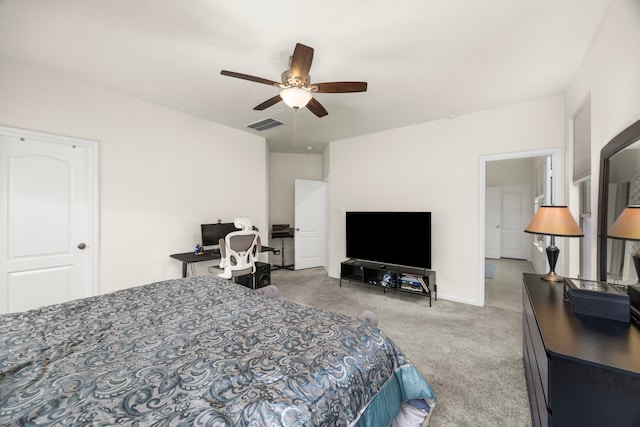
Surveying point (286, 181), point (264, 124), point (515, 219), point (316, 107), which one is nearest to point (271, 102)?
point (316, 107)

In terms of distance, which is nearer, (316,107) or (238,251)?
(316,107)

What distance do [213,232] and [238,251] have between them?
974 mm

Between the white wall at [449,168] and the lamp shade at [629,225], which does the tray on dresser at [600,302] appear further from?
the white wall at [449,168]

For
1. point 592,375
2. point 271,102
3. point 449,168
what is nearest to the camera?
point 592,375

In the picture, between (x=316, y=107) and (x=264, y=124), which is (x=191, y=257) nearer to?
(x=264, y=124)

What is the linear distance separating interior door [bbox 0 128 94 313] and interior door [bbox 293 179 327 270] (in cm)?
344

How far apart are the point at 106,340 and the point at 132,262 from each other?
7.64 ft

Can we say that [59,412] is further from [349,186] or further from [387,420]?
[349,186]

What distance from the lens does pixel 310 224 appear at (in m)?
5.69

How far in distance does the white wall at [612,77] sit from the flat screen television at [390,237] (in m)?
1.83

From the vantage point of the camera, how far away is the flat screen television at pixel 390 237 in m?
3.64

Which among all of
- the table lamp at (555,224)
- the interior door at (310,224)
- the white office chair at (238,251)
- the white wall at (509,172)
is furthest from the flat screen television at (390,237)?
the white wall at (509,172)

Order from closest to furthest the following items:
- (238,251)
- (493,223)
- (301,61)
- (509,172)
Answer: (301,61) < (238,251) < (509,172) < (493,223)

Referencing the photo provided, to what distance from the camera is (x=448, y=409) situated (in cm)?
166
